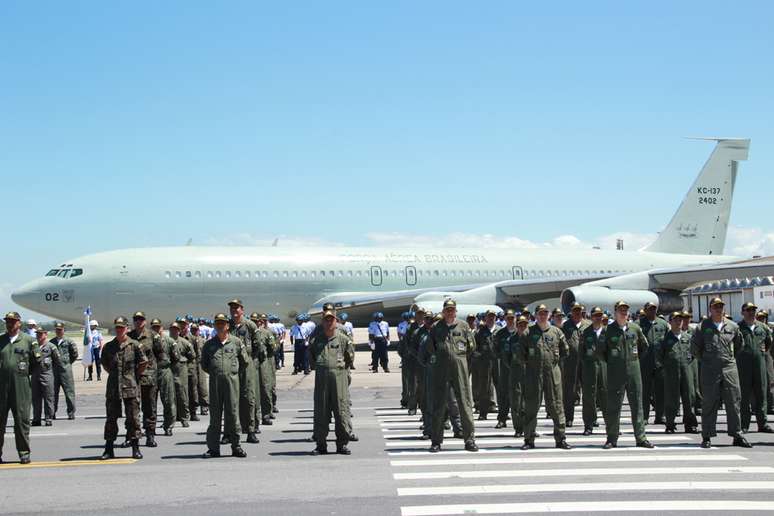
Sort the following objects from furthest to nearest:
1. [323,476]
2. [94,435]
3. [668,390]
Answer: [94,435] < [668,390] < [323,476]

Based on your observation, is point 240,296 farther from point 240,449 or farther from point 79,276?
point 240,449

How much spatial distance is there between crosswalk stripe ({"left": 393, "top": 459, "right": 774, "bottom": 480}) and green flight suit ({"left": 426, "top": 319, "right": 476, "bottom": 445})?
1554mm

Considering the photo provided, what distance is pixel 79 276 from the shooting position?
105 ft

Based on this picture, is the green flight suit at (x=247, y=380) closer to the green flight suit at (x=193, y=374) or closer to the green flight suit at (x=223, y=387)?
the green flight suit at (x=223, y=387)

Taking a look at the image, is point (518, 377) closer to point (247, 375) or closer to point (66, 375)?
point (247, 375)

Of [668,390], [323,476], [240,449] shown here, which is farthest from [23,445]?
[668,390]

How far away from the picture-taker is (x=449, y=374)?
11.3 m

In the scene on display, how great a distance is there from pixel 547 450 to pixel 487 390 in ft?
13.2

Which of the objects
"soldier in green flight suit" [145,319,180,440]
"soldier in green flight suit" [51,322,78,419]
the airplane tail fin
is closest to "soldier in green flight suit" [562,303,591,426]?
"soldier in green flight suit" [145,319,180,440]

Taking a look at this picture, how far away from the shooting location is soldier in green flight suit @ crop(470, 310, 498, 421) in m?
15.0

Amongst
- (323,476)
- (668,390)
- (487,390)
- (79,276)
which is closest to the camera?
(323,476)

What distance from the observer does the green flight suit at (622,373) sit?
11.3 meters

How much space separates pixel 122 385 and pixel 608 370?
5993mm

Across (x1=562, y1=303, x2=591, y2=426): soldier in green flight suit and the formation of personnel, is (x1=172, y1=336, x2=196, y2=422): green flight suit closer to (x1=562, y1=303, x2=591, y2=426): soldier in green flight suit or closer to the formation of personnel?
the formation of personnel
